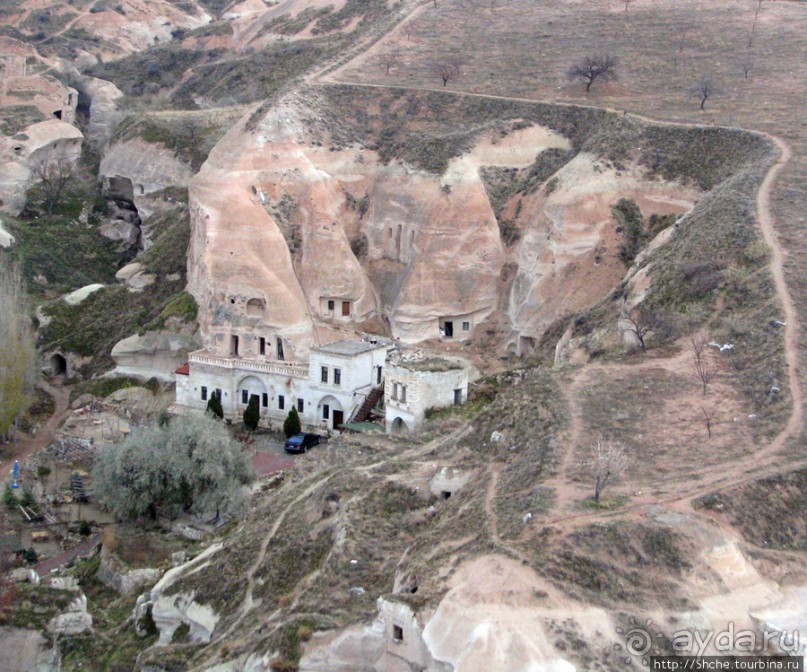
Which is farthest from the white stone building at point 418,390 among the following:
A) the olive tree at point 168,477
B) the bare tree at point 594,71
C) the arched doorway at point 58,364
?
the bare tree at point 594,71

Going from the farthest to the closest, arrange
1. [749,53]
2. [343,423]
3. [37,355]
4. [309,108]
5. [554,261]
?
[749,53] < [309,108] < [37,355] < [554,261] < [343,423]

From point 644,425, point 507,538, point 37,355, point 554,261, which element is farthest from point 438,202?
point 507,538

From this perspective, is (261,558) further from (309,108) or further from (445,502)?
(309,108)

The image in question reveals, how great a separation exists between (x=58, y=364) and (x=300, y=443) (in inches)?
634

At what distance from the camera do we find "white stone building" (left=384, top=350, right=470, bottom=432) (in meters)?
45.4

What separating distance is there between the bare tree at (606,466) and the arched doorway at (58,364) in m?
36.1

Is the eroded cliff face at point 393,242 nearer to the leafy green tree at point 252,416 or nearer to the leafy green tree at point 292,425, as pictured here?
the leafy green tree at point 252,416

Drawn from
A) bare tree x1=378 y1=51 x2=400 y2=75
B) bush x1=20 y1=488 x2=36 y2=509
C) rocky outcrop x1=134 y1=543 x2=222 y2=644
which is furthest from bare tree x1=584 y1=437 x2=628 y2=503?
bare tree x1=378 y1=51 x2=400 y2=75

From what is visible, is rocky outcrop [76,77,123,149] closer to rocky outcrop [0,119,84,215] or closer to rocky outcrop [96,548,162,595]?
rocky outcrop [0,119,84,215]

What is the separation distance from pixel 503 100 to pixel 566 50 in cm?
898

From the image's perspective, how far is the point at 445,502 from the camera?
2859 centimetres

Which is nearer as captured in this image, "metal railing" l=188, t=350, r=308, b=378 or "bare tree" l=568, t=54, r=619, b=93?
"metal railing" l=188, t=350, r=308, b=378

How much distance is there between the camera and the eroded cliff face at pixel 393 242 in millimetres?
52094

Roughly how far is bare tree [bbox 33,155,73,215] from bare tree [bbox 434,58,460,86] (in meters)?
24.0
